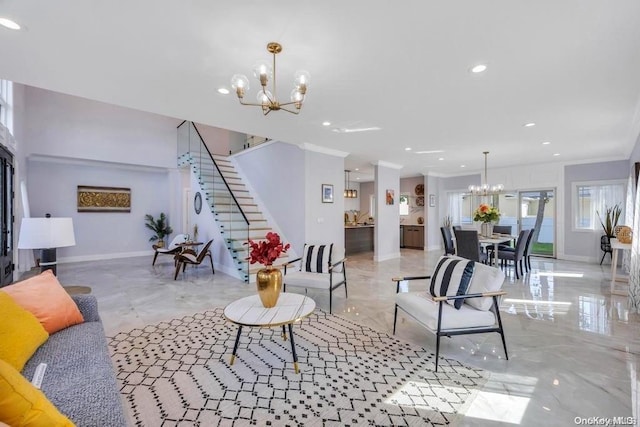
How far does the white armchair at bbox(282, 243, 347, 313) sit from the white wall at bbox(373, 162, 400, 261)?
3569 millimetres

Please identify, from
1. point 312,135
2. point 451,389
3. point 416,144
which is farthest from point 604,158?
point 451,389

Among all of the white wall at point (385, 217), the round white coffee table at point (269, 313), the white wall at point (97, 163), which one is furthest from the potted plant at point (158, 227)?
the round white coffee table at point (269, 313)

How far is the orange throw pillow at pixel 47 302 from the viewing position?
197 cm

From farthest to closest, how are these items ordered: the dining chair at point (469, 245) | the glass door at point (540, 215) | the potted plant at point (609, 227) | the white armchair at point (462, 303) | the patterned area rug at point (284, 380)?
the glass door at point (540, 215)
the potted plant at point (609, 227)
the dining chair at point (469, 245)
the white armchair at point (462, 303)
the patterned area rug at point (284, 380)

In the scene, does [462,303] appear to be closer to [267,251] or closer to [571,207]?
→ [267,251]

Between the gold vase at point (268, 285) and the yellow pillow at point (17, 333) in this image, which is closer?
the yellow pillow at point (17, 333)

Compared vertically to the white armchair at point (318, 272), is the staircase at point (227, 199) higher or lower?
higher

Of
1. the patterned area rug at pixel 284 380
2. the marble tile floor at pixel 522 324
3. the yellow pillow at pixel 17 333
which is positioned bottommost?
the patterned area rug at pixel 284 380

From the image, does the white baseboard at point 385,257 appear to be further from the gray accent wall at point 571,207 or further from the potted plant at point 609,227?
the potted plant at point 609,227

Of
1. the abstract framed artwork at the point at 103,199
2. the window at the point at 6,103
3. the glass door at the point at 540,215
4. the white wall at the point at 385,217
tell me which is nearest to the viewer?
the window at the point at 6,103

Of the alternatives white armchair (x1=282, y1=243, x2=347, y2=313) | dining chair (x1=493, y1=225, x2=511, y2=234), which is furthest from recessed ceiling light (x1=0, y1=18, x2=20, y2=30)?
dining chair (x1=493, y1=225, x2=511, y2=234)

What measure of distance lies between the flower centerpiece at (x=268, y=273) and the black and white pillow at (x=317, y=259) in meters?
1.59

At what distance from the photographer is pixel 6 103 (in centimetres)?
495

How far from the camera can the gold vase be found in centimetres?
263
